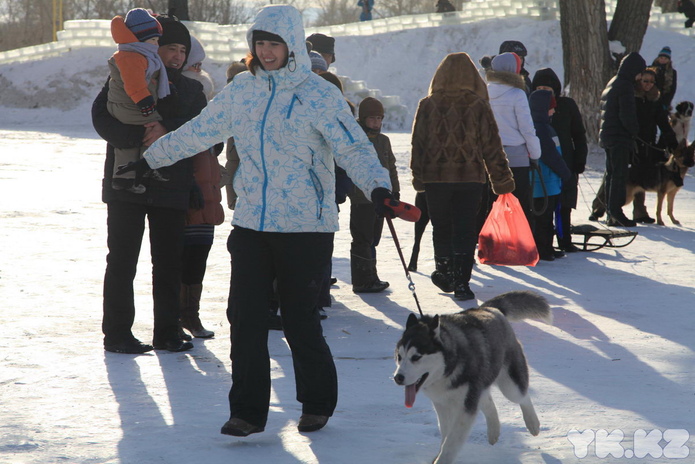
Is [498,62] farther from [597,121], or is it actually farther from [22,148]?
[22,148]

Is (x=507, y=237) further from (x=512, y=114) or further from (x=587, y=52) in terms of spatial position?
(x=587, y=52)

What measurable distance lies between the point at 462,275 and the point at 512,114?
5.49 feet

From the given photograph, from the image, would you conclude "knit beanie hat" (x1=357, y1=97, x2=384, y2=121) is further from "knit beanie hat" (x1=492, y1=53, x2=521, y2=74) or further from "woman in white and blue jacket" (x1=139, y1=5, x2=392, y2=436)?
"woman in white and blue jacket" (x1=139, y1=5, x2=392, y2=436)

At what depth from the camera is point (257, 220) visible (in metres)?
3.76

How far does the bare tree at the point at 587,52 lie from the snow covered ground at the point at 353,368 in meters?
8.17

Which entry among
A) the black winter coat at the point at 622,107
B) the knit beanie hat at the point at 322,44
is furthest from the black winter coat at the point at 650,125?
the knit beanie hat at the point at 322,44

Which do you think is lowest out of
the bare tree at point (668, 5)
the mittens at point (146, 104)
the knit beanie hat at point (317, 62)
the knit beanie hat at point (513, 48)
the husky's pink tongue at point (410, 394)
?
the husky's pink tongue at point (410, 394)

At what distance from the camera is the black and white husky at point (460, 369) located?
3.49 meters

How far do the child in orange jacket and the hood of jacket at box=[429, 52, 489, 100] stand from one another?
7.46 feet

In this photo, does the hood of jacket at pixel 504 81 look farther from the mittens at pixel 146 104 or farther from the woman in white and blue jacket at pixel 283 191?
the woman in white and blue jacket at pixel 283 191

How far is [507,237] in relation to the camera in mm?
7840

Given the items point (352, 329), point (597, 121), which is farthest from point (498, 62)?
point (597, 121)

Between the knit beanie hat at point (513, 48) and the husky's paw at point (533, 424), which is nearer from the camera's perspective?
the husky's paw at point (533, 424)

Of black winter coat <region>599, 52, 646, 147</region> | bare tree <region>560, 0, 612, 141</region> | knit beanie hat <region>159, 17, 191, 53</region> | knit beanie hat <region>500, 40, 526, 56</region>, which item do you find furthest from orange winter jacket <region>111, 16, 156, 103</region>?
bare tree <region>560, 0, 612, 141</region>
